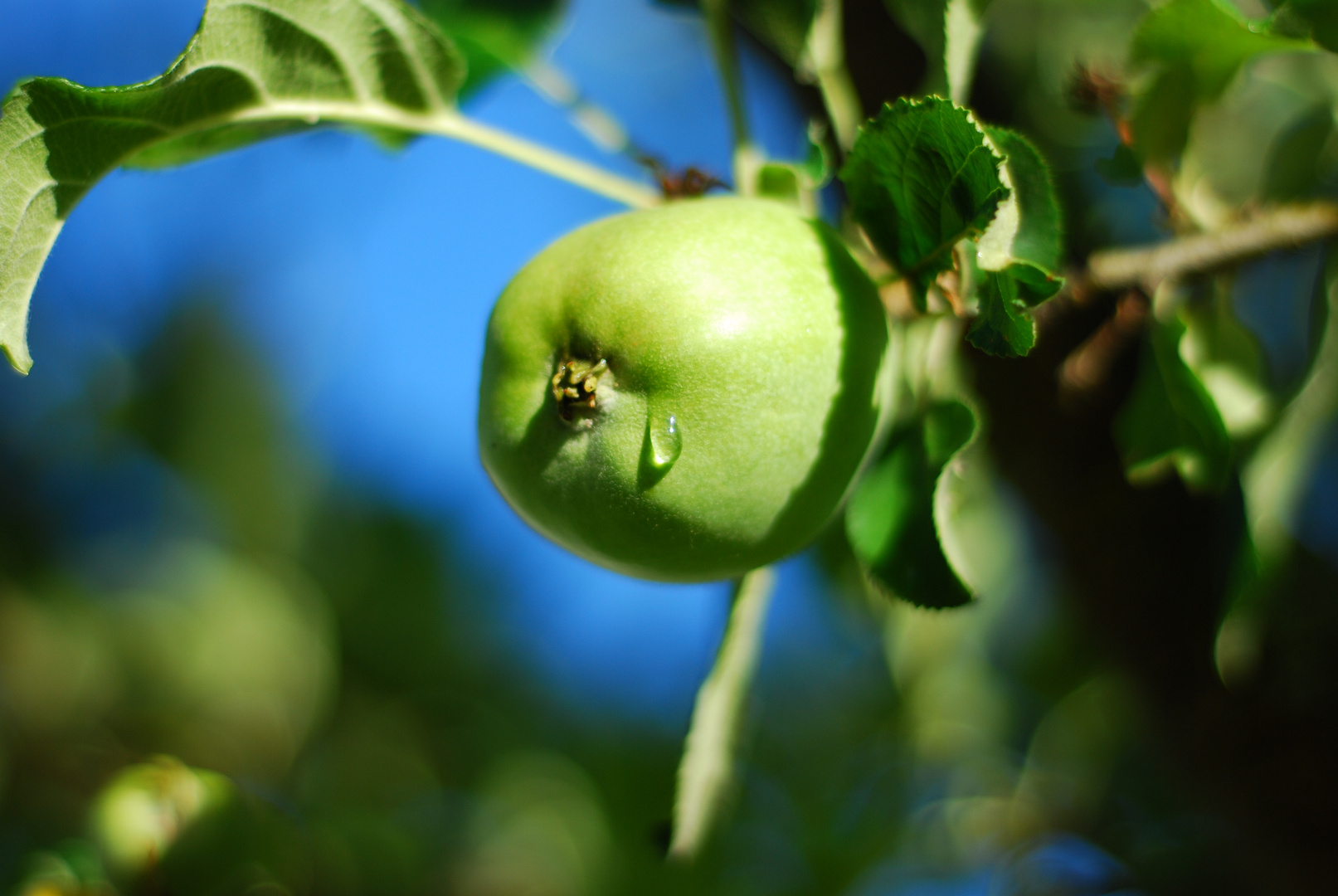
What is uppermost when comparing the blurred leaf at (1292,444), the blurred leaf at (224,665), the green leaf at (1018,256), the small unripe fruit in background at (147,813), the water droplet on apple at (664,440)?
the green leaf at (1018,256)

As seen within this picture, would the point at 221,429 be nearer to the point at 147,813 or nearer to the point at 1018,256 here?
the point at 147,813

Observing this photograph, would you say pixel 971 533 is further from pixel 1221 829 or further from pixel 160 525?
pixel 160 525

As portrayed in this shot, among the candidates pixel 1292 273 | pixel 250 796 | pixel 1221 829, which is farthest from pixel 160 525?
pixel 1292 273

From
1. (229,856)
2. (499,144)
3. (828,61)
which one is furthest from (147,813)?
(828,61)

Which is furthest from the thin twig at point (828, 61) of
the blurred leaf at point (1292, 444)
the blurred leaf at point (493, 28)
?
the blurred leaf at point (1292, 444)

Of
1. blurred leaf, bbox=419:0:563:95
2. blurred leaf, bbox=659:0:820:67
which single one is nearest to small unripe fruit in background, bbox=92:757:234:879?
blurred leaf, bbox=419:0:563:95

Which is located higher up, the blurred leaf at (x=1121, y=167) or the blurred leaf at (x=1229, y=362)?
the blurred leaf at (x=1121, y=167)

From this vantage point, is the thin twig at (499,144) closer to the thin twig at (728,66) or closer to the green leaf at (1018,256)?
the thin twig at (728,66)
